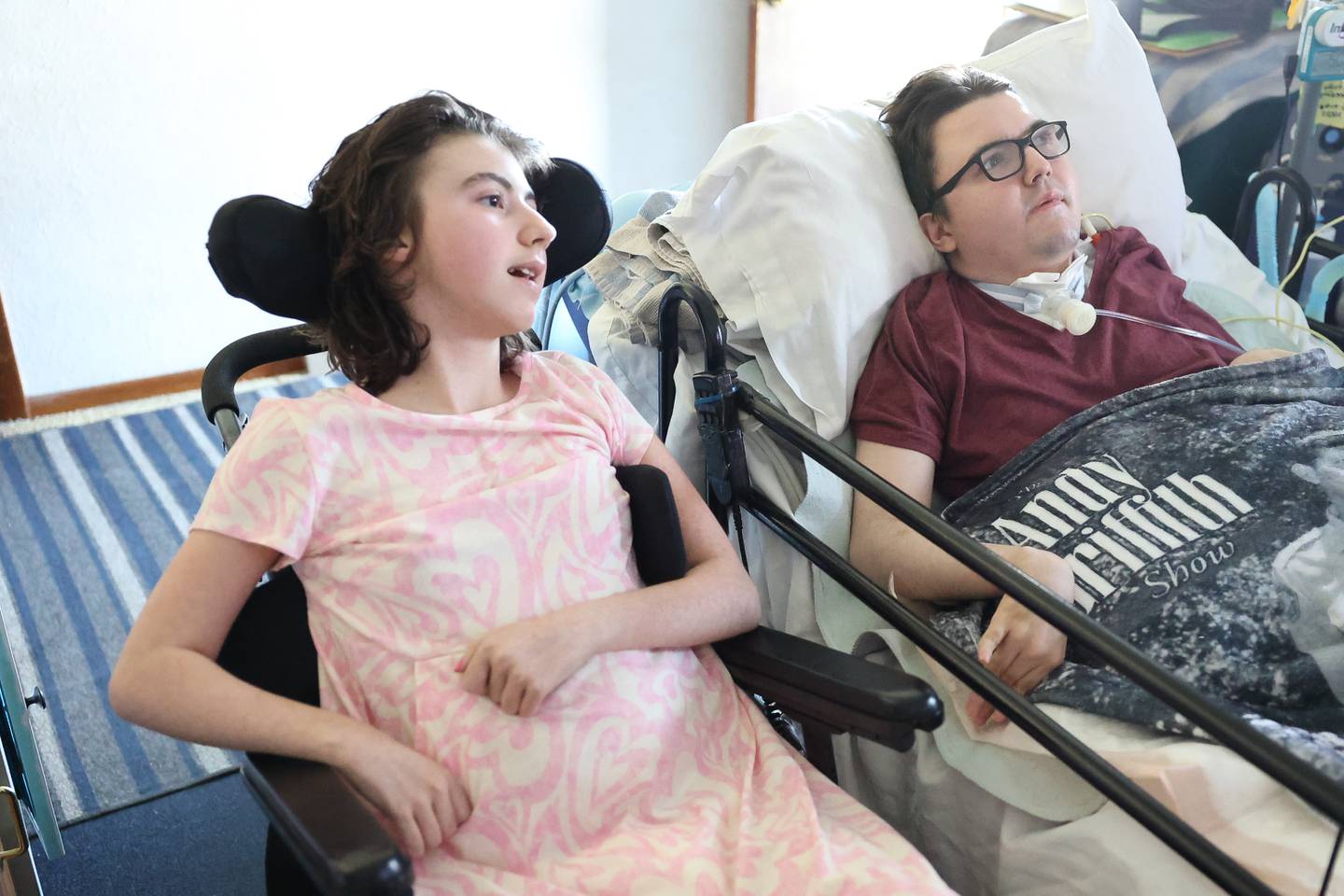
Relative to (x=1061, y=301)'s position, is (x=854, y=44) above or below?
above

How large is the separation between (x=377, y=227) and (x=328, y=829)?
579mm

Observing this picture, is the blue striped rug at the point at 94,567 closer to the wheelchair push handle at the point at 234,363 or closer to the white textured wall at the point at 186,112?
the white textured wall at the point at 186,112

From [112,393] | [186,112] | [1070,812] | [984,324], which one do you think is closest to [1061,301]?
[984,324]

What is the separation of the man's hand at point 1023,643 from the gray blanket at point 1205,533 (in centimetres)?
2

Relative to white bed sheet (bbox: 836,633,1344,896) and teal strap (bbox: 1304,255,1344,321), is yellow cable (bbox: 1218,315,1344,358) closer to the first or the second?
teal strap (bbox: 1304,255,1344,321)

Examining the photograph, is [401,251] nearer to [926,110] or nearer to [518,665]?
[518,665]

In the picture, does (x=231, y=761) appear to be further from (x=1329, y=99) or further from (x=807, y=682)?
(x=1329, y=99)

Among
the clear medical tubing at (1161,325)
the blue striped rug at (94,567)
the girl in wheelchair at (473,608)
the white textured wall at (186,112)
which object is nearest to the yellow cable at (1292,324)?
the clear medical tubing at (1161,325)

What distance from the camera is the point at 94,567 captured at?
254 cm

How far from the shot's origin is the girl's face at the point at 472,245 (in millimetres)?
1190

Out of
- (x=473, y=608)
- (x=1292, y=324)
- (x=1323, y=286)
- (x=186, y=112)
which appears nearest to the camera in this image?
(x=473, y=608)

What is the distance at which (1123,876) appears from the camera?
1107 millimetres

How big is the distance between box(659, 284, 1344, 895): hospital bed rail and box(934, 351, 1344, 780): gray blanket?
4.3 inches

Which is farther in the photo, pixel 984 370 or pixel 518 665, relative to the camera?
pixel 984 370
